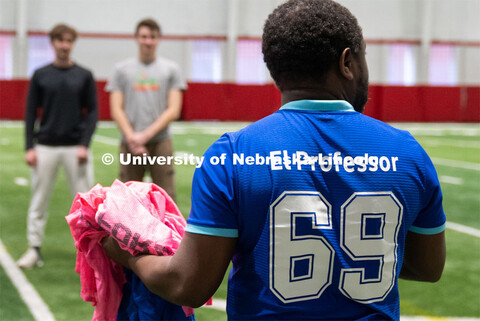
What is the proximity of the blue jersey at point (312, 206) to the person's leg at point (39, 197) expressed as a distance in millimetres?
4522

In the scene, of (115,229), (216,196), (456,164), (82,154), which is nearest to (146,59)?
(82,154)

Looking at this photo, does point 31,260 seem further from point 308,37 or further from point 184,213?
point 308,37

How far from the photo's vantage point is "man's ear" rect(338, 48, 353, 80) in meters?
1.87

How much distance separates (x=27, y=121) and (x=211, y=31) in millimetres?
23672

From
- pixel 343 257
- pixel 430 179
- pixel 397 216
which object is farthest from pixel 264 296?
pixel 430 179

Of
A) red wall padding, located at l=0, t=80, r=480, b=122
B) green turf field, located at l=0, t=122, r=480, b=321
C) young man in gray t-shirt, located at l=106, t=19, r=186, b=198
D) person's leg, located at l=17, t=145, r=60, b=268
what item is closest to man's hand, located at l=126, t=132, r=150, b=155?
young man in gray t-shirt, located at l=106, t=19, r=186, b=198

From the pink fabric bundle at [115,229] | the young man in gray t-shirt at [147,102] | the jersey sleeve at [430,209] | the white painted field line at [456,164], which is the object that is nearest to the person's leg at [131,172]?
the young man in gray t-shirt at [147,102]

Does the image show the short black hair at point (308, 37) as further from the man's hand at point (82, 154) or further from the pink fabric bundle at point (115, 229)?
the man's hand at point (82, 154)

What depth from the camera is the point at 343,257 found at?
1833 millimetres

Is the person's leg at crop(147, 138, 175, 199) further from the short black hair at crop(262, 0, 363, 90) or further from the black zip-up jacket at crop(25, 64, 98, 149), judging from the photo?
the short black hair at crop(262, 0, 363, 90)

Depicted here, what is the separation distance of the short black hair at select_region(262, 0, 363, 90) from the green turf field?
10.8 ft

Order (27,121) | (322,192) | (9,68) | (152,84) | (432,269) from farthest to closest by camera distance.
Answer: (9,68)
(152,84)
(27,121)
(432,269)
(322,192)

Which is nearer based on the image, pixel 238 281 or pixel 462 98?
pixel 238 281

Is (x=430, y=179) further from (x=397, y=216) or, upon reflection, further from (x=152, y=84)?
(x=152, y=84)
